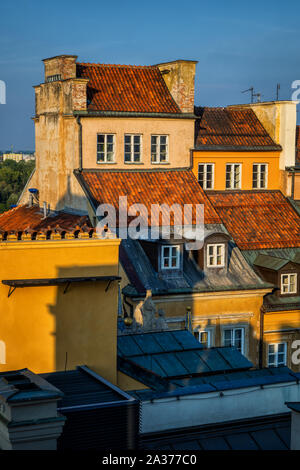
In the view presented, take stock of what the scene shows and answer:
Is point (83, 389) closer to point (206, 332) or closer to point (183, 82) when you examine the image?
point (206, 332)

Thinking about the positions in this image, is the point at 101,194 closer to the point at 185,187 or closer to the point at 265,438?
the point at 185,187

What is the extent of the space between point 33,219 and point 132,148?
636cm

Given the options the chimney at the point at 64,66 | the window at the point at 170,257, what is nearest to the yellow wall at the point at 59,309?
the window at the point at 170,257

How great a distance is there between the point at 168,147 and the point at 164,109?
1777mm

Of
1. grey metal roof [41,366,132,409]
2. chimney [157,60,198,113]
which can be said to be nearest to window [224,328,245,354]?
chimney [157,60,198,113]

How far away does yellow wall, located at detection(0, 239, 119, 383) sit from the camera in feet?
52.6

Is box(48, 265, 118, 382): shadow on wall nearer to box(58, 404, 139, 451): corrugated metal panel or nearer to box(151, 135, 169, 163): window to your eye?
box(58, 404, 139, 451): corrugated metal panel

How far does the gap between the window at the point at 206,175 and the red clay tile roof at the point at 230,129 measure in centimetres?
101

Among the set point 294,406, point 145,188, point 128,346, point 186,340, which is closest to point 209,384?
point 294,406

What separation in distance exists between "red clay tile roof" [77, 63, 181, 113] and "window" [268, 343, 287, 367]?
11.9m

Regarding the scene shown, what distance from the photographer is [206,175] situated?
39844mm

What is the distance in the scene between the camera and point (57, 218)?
3812 cm

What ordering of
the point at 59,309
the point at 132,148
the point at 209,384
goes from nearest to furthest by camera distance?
1. the point at 209,384
2. the point at 59,309
3. the point at 132,148
